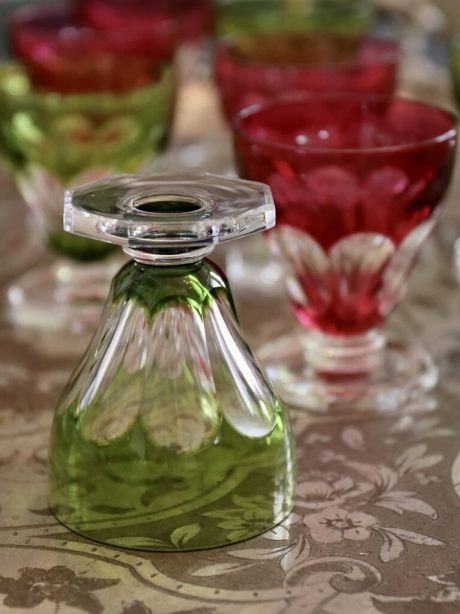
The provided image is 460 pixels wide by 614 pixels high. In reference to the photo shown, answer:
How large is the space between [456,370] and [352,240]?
0.09 metres

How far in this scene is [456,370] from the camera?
0.58m

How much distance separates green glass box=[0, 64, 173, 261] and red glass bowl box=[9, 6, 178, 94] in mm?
90

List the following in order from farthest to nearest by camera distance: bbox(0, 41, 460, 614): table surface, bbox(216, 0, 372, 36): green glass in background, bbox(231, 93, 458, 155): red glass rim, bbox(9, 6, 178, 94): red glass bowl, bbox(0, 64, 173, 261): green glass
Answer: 1. bbox(216, 0, 372, 36): green glass in background
2. bbox(9, 6, 178, 94): red glass bowl
3. bbox(0, 64, 173, 261): green glass
4. bbox(231, 93, 458, 155): red glass rim
5. bbox(0, 41, 460, 614): table surface

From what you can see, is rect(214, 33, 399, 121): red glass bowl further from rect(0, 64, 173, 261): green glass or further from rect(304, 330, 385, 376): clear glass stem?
rect(304, 330, 385, 376): clear glass stem

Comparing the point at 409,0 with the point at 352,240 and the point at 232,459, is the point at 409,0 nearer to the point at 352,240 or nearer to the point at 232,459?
the point at 352,240

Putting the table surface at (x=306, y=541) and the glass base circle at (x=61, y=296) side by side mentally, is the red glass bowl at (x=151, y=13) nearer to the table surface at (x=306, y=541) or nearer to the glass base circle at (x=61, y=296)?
the glass base circle at (x=61, y=296)

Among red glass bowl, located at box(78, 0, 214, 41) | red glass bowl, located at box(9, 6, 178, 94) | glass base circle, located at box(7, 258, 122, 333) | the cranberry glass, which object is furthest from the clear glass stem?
red glass bowl, located at box(78, 0, 214, 41)

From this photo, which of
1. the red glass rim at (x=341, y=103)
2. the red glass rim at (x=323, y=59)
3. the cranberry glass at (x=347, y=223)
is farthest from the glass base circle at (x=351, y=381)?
the red glass rim at (x=323, y=59)

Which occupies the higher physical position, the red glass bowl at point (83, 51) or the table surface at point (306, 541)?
the red glass bowl at point (83, 51)

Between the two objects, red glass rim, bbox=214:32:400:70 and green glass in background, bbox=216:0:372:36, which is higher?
red glass rim, bbox=214:32:400:70

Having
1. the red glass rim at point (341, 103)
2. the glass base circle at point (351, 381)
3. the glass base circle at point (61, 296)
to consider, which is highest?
the red glass rim at point (341, 103)

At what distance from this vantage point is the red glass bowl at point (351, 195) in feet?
1.73

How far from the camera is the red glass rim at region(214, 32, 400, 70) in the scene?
0.74m

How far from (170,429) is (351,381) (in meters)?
0.17
